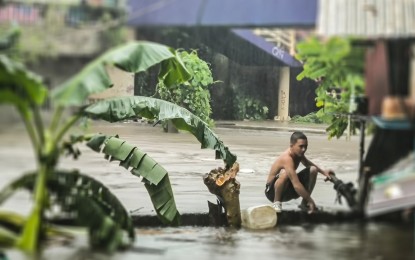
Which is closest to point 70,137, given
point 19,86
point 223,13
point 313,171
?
point 19,86

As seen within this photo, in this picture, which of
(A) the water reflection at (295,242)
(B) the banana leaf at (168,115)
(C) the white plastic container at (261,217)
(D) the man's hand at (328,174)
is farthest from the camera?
(C) the white plastic container at (261,217)

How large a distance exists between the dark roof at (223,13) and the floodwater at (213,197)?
0.67m

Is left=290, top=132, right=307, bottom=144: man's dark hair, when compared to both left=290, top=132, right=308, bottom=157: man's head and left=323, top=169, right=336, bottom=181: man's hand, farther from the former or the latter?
left=323, top=169, right=336, bottom=181: man's hand

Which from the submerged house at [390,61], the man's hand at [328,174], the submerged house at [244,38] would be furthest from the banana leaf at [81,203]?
the man's hand at [328,174]

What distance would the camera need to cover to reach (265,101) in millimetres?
4348

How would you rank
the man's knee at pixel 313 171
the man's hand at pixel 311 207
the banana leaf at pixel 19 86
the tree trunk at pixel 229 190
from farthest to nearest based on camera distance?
the tree trunk at pixel 229 190 → the man's knee at pixel 313 171 → the man's hand at pixel 311 207 → the banana leaf at pixel 19 86

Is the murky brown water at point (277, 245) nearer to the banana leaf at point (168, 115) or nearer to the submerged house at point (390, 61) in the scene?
the submerged house at point (390, 61)

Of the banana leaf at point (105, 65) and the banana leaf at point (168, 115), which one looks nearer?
the banana leaf at point (105, 65)

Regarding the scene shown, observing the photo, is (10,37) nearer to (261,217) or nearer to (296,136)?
(296,136)

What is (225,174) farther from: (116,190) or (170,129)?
(116,190)

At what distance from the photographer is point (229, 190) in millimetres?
4758

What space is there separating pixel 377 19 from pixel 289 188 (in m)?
1.89

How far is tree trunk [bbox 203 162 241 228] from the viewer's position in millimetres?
4750

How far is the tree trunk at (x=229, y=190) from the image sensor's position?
A: 4.75 meters
